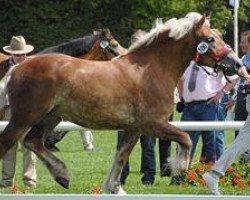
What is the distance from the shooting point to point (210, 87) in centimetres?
1117

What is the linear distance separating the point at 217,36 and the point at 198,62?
34 centimetres

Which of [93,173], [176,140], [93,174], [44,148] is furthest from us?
[93,173]

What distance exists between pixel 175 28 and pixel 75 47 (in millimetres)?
2283

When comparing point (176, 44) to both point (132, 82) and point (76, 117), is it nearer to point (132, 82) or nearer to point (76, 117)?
point (132, 82)

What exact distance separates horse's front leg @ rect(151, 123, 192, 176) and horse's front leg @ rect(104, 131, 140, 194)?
43 cm

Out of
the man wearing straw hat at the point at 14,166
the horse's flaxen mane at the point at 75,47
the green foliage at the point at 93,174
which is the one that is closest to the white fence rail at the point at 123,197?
the green foliage at the point at 93,174

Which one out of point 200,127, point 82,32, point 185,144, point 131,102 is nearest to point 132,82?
point 131,102

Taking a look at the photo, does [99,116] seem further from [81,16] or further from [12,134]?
[81,16]

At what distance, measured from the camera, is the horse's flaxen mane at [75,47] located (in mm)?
10805

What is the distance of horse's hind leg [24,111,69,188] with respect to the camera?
28.1ft

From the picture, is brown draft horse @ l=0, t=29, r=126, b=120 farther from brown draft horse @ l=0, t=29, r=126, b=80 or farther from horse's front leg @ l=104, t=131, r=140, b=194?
horse's front leg @ l=104, t=131, r=140, b=194

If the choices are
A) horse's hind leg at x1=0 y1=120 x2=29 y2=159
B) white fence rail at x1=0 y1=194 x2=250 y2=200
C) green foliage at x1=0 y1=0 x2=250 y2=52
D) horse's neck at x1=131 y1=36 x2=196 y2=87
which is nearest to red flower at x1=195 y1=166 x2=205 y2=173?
horse's neck at x1=131 y1=36 x2=196 y2=87

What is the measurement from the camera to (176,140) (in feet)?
28.2

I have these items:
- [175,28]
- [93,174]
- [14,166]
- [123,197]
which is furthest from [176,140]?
[93,174]
